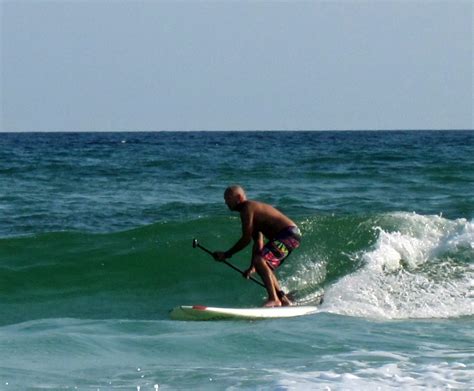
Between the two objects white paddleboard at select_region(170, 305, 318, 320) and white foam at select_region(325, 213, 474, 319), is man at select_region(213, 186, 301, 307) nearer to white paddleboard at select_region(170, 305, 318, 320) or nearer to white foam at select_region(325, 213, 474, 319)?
white paddleboard at select_region(170, 305, 318, 320)

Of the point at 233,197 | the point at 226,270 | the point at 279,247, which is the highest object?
the point at 233,197

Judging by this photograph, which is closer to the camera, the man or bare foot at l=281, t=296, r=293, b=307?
the man

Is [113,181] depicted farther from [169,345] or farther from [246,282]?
[169,345]

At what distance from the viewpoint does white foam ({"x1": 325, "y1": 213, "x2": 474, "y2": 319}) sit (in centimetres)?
1075

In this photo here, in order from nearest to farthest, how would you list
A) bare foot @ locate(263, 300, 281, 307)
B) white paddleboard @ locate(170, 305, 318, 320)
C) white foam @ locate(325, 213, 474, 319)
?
white paddleboard @ locate(170, 305, 318, 320) → bare foot @ locate(263, 300, 281, 307) → white foam @ locate(325, 213, 474, 319)

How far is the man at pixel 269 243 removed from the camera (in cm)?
1027

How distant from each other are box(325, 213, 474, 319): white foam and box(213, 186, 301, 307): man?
2.16 ft

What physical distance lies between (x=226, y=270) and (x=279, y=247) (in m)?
3.28

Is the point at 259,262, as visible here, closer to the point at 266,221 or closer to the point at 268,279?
the point at 268,279

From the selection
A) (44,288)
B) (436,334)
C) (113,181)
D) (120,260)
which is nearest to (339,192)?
(113,181)

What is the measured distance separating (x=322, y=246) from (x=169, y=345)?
643 centimetres

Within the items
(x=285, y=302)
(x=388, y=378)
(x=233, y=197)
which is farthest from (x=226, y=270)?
(x=388, y=378)

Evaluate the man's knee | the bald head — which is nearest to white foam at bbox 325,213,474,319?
the man's knee

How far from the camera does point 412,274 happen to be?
12.8 metres
